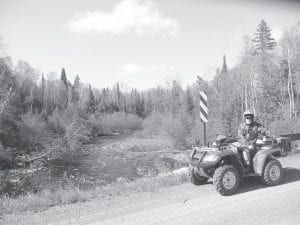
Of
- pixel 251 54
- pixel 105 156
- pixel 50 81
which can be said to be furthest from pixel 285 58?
pixel 50 81

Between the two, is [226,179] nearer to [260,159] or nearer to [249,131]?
[260,159]

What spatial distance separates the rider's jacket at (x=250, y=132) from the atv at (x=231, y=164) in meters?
0.17

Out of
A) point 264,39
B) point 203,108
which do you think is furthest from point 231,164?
point 264,39

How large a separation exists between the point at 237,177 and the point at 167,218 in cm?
216

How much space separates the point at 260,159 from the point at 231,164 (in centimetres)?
69

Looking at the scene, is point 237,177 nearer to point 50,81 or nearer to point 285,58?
point 285,58

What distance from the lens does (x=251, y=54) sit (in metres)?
37.3

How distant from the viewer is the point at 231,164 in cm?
716

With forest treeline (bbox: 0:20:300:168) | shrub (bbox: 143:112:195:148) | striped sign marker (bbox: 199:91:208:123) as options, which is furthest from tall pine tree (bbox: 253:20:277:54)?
striped sign marker (bbox: 199:91:208:123)

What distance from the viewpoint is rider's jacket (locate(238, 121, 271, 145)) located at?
770 cm

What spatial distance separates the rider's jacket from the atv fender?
0.39 meters

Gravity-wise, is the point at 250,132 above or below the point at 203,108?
below

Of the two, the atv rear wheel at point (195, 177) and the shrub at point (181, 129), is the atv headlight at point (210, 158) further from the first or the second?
the shrub at point (181, 129)

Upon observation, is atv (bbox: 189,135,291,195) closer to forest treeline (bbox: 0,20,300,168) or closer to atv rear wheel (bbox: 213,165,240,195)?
atv rear wheel (bbox: 213,165,240,195)
